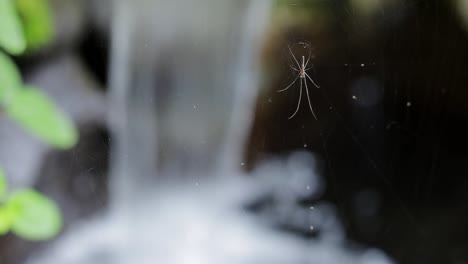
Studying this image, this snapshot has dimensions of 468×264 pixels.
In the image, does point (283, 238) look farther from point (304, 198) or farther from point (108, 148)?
point (108, 148)

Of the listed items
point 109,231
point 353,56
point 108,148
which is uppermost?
point 353,56

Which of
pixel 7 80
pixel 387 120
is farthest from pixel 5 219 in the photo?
pixel 387 120

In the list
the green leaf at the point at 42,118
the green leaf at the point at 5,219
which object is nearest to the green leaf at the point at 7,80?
the green leaf at the point at 42,118

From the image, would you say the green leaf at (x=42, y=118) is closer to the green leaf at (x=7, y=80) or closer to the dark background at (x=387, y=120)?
the green leaf at (x=7, y=80)

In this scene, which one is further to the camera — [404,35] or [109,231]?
[109,231]

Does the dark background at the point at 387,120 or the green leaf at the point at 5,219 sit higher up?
the dark background at the point at 387,120

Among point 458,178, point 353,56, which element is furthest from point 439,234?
point 353,56

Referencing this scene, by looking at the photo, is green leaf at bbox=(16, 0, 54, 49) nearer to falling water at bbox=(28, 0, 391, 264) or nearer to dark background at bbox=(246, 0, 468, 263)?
falling water at bbox=(28, 0, 391, 264)
